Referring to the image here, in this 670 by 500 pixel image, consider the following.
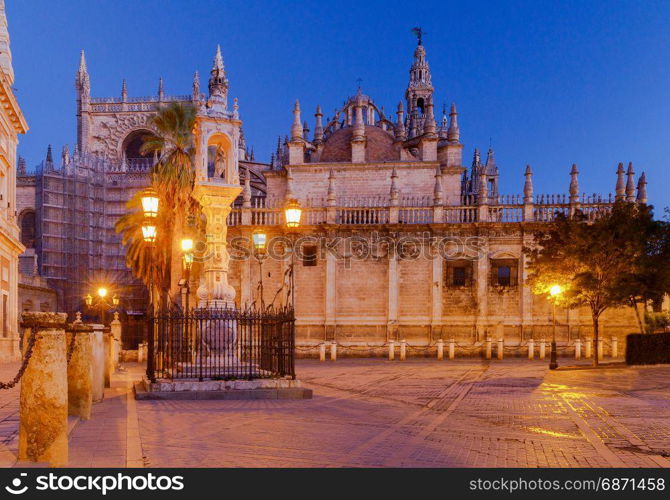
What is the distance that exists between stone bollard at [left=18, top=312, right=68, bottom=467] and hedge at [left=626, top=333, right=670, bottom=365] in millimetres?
22907

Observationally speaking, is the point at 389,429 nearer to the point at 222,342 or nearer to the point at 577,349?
the point at 222,342

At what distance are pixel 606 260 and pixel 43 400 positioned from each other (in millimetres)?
21815

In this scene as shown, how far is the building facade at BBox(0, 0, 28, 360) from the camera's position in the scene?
29141 mm

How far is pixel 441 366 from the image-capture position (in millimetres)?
27250

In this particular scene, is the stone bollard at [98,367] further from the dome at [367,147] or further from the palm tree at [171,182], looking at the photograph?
the dome at [367,147]

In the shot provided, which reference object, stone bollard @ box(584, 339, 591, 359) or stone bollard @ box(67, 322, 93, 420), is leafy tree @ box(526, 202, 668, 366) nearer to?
stone bollard @ box(584, 339, 591, 359)

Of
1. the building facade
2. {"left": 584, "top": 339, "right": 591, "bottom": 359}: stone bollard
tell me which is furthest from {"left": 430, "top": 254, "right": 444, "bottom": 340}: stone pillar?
the building facade

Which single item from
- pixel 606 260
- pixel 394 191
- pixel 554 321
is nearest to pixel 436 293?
pixel 394 191

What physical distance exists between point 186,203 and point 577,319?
1996 centimetres

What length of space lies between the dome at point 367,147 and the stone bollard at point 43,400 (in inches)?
1351

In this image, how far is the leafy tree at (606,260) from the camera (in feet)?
79.3

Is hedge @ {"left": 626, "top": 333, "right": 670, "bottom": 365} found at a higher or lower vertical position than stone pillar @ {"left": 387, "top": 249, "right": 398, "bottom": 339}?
lower
